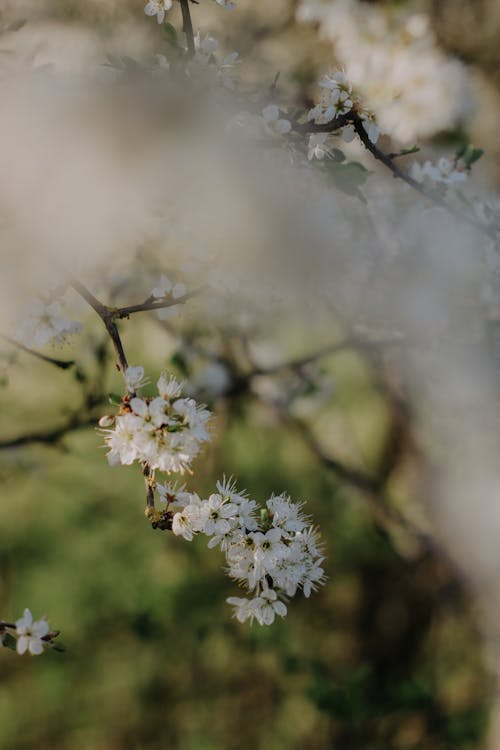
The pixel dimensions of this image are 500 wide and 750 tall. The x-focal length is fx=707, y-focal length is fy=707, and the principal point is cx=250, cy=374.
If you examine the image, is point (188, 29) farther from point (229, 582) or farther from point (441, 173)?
point (229, 582)

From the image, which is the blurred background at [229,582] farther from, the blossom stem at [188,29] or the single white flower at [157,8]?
the blossom stem at [188,29]

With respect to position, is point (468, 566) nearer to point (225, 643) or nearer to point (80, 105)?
point (225, 643)

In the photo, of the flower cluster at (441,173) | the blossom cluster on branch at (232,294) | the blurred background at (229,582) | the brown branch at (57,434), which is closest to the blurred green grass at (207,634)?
the blurred background at (229,582)

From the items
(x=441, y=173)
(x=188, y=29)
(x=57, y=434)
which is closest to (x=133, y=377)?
Result: (x=188, y=29)

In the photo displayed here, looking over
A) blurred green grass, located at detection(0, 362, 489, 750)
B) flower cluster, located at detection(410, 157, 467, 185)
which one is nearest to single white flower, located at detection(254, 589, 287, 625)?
flower cluster, located at detection(410, 157, 467, 185)

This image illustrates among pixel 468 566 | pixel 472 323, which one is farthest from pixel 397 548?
pixel 472 323

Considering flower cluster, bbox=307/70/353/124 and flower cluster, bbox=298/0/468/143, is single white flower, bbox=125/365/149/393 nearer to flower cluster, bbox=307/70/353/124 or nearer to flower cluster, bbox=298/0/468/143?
flower cluster, bbox=307/70/353/124
